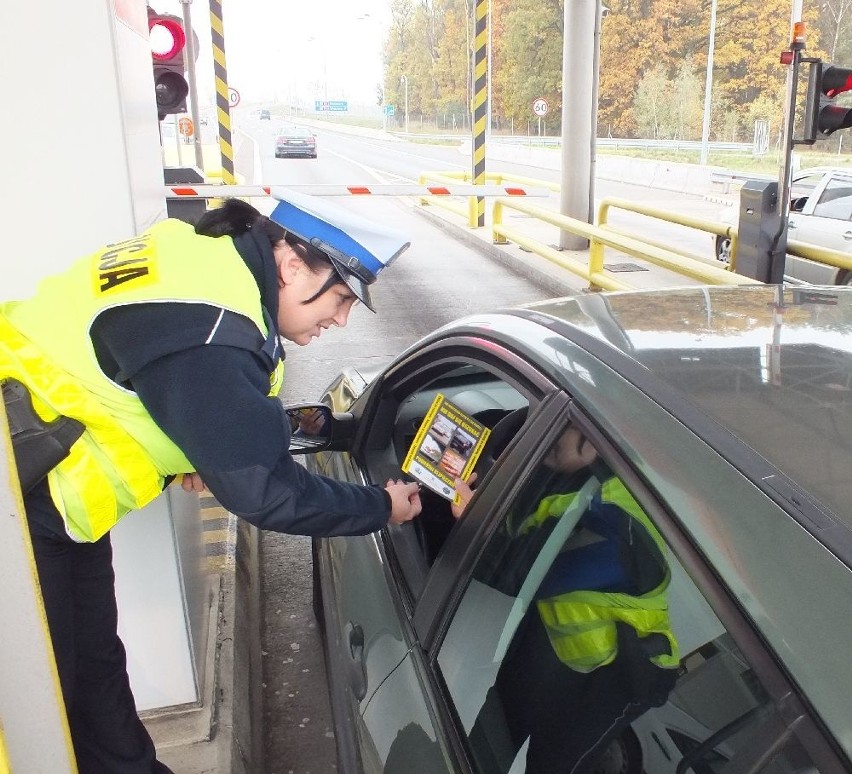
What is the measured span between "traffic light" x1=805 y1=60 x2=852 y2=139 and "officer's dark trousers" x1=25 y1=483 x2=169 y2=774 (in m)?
5.97

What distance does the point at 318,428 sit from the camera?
113 inches

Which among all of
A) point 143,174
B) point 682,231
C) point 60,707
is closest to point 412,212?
point 682,231

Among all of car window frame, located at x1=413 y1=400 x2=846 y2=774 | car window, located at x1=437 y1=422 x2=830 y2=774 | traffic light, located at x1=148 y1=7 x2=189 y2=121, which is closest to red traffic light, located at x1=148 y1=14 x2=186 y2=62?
traffic light, located at x1=148 y1=7 x2=189 y2=121

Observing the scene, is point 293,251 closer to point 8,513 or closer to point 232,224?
point 232,224

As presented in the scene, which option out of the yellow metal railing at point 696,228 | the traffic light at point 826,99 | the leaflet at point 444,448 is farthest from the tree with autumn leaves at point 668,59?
the leaflet at point 444,448

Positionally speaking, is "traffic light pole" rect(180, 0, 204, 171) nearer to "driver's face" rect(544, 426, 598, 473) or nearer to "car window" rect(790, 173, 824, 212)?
"car window" rect(790, 173, 824, 212)

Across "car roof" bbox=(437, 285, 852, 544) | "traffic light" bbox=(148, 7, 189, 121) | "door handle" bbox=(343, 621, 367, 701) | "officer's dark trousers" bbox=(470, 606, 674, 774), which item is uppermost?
"traffic light" bbox=(148, 7, 189, 121)

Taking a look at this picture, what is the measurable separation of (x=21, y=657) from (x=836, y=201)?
9763 millimetres

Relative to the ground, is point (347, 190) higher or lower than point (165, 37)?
lower

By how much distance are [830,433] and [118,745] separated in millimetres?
1853

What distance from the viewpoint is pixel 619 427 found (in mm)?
1433

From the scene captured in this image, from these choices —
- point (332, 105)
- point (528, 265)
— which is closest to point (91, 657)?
point (528, 265)

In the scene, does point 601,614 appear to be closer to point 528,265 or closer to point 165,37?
point 165,37

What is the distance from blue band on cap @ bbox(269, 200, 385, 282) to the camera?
1.84 metres
